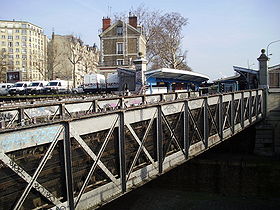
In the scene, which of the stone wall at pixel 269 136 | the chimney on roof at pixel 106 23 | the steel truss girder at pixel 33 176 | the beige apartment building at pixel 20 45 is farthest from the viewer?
the beige apartment building at pixel 20 45

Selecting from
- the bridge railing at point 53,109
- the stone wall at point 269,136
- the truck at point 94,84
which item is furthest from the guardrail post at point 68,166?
the truck at point 94,84

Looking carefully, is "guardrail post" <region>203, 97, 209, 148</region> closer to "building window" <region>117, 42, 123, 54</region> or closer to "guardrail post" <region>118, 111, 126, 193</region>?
"guardrail post" <region>118, 111, 126, 193</region>

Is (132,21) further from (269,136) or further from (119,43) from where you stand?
(269,136)

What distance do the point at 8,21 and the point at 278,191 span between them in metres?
101

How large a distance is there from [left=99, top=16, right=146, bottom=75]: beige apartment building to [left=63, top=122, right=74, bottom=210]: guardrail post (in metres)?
37.0

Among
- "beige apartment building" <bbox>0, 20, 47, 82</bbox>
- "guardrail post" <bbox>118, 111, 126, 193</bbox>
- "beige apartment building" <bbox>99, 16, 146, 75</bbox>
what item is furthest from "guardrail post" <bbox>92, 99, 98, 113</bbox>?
"beige apartment building" <bbox>0, 20, 47, 82</bbox>

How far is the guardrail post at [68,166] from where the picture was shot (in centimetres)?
377

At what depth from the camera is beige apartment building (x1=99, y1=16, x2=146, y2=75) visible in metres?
40.8

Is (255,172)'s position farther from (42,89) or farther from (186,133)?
(42,89)

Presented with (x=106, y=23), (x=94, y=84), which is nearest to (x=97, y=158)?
(x=94, y=84)

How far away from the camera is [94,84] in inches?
1251

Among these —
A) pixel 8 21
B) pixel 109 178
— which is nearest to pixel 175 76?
pixel 109 178

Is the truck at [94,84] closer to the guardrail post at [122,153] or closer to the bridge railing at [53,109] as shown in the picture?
the bridge railing at [53,109]

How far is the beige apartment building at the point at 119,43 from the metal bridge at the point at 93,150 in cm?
3389
